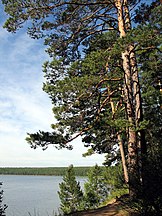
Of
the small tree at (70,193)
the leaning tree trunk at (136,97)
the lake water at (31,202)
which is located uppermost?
the leaning tree trunk at (136,97)

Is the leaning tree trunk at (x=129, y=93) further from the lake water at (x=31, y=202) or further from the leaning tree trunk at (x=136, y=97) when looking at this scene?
the lake water at (x=31, y=202)

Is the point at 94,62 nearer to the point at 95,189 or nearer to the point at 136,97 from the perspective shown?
the point at 136,97

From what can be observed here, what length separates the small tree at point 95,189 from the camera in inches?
1319

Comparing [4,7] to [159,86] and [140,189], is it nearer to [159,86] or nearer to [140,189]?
[140,189]

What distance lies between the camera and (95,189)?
1355 inches

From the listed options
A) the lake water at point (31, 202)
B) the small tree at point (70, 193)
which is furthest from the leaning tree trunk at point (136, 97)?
the small tree at point (70, 193)

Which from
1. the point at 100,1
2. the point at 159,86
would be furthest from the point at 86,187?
the point at 100,1

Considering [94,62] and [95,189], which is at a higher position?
[94,62]

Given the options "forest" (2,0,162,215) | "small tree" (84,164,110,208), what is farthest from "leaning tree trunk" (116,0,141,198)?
"small tree" (84,164,110,208)

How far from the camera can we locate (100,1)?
10.8m

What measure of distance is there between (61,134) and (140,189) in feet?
21.2

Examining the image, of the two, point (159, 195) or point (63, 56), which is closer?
point (159, 195)

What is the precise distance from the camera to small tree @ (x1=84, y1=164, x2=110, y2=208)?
33.5 metres

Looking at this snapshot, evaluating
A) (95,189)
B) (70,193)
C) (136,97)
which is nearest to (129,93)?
(136,97)
